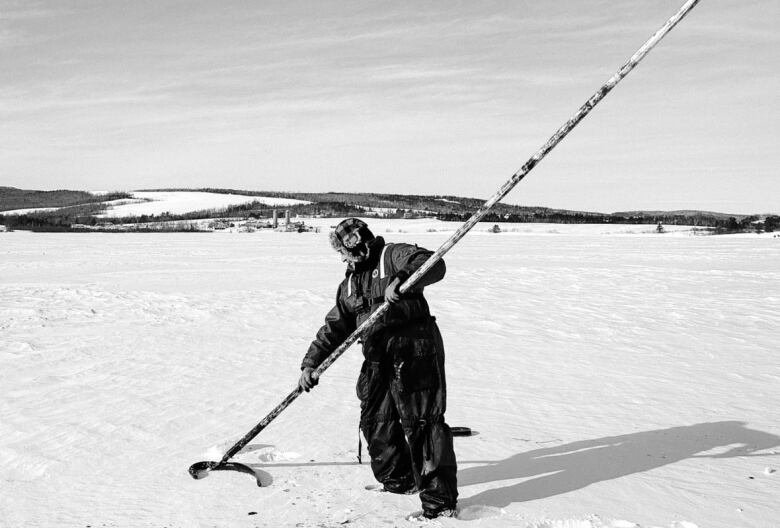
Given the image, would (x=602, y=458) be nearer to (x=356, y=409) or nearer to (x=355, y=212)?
(x=356, y=409)

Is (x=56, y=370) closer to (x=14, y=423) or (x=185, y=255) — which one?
(x=14, y=423)

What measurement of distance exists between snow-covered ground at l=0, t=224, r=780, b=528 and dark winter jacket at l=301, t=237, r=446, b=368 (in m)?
0.94

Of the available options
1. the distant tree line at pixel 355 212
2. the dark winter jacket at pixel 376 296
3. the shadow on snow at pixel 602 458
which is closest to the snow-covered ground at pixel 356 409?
the shadow on snow at pixel 602 458

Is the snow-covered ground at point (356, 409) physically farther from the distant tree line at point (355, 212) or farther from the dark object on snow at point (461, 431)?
the distant tree line at point (355, 212)

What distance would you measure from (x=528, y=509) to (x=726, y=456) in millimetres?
1840

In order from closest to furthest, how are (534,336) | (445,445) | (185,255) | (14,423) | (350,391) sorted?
(445,445)
(14,423)
(350,391)
(534,336)
(185,255)

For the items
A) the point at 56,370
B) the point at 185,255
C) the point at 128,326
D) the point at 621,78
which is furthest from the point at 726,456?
the point at 185,255

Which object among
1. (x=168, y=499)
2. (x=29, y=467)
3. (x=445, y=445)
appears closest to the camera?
(x=445, y=445)

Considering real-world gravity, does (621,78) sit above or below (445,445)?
above

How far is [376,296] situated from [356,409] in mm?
2273

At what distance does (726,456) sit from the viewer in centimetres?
472

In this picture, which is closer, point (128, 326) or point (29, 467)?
point (29, 467)

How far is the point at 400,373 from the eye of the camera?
3.75 metres

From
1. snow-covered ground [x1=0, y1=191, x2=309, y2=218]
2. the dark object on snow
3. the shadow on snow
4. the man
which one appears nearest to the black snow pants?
the man
